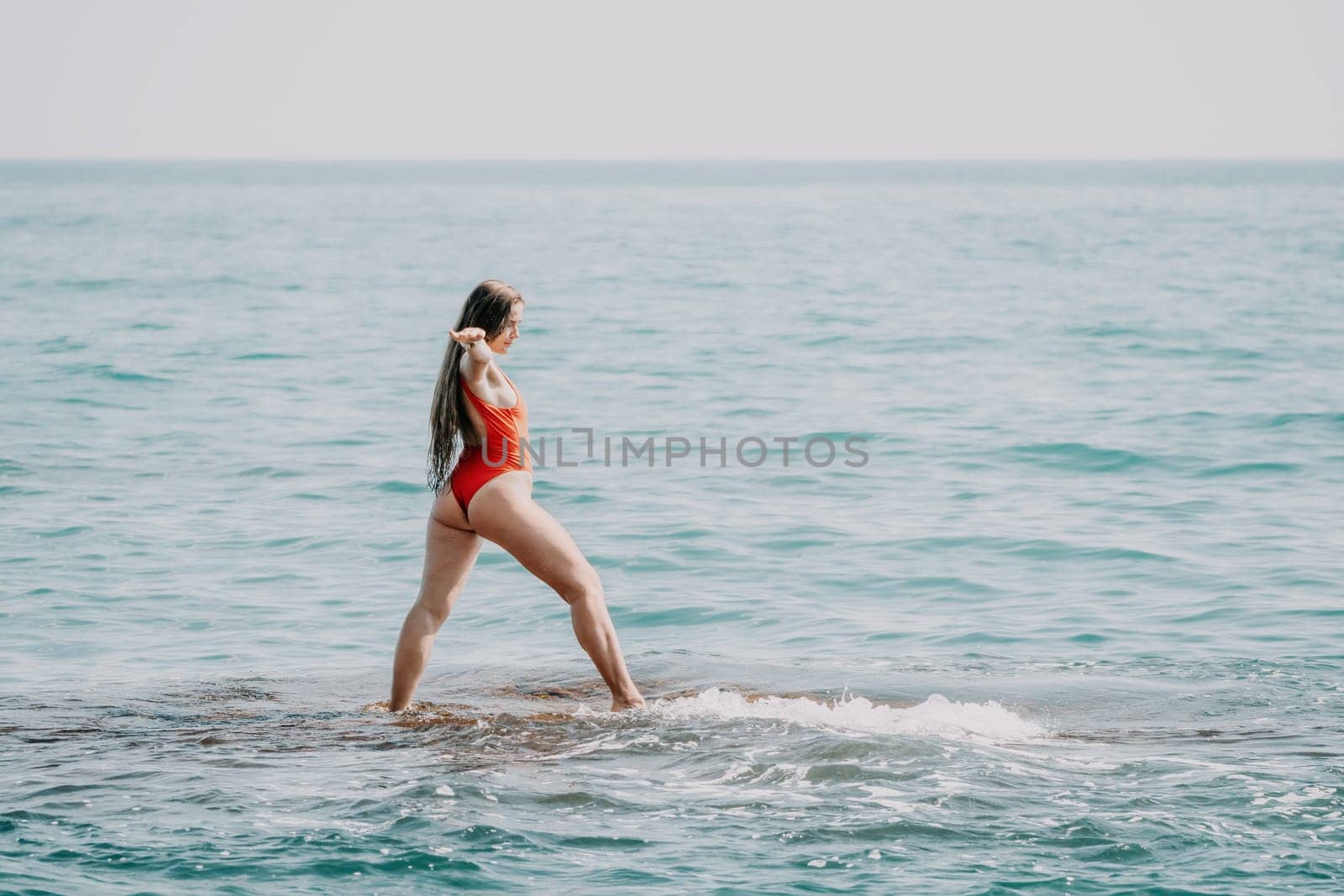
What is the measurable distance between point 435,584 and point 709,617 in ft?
11.9

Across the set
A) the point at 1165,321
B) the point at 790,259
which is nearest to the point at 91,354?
the point at 1165,321

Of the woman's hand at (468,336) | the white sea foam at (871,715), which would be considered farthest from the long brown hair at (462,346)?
the white sea foam at (871,715)

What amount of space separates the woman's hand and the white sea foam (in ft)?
6.98

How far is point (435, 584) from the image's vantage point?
7.56 metres

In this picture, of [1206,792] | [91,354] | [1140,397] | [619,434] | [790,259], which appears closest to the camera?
[1206,792]

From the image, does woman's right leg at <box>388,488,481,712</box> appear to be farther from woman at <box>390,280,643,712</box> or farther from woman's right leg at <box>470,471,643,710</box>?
woman's right leg at <box>470,471,643,710</box>

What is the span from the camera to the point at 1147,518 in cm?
1373

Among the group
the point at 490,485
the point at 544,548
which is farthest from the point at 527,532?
the point at 490,485

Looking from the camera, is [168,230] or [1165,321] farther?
[168,230]

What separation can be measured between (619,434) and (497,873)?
44.4ft

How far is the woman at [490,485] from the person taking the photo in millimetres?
7203

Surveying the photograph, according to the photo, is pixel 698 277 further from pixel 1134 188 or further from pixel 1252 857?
pixel 1134 188

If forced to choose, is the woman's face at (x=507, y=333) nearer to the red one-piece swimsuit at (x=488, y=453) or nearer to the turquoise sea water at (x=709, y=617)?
the red one-piece swimsuit at (x=488, y=453)

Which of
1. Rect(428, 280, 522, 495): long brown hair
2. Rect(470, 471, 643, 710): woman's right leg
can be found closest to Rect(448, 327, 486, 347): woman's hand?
Rect(428, 280, 522, 495): long brown hair
